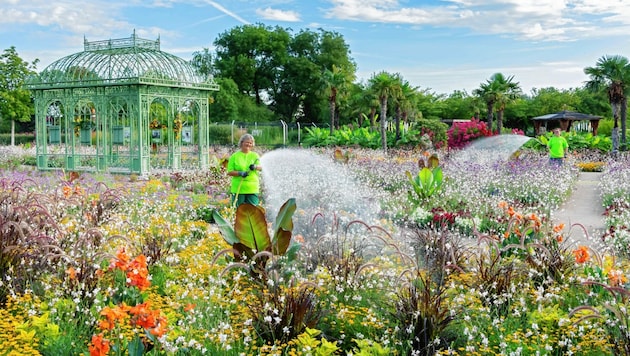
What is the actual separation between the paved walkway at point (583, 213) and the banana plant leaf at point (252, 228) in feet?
15.9

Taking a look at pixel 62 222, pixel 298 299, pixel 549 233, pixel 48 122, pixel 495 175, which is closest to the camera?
pixel 298 299

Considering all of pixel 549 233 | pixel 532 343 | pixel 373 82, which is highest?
pixel 373 82

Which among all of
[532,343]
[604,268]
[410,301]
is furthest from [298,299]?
[604,268]

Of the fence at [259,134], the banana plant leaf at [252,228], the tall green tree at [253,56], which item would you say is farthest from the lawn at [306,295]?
the tall green tree at [253,56]

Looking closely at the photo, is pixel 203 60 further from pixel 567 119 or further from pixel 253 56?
pixel 567 119

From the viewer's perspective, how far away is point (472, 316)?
4766 millimetres

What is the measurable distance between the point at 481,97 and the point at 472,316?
113ft

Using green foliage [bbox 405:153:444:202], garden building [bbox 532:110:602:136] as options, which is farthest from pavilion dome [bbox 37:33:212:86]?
garden building [bbox 532:110:602:136]

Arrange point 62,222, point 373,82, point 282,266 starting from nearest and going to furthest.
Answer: point 282,266
point 62,222
point 373,82

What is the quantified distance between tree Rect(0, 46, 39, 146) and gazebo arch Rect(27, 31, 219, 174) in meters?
12.8

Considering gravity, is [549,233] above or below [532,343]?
above

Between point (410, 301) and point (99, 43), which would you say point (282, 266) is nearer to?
point (410, 301)

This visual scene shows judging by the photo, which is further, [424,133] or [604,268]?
[424,133]

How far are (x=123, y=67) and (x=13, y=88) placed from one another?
18.6 m
